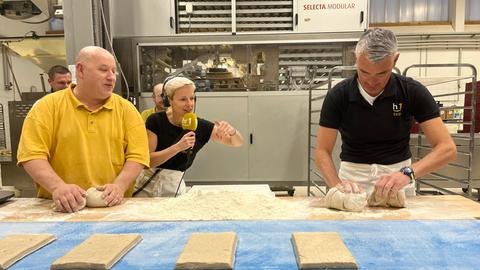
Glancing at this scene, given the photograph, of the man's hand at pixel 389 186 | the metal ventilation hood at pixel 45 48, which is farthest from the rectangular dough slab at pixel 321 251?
the metal ventilation hood at pixel 45 48

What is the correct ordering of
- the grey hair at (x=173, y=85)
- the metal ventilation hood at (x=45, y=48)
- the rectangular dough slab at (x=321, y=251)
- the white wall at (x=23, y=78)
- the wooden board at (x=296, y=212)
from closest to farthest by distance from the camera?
the rectangular dough slab at (x=321, y=251) → the wooden board at (x=296, y=212) → the grey hair at (x=173, y=85) → the metal ventilation hood at (x=45, y=48) → the white wall at (x=23, y=78)

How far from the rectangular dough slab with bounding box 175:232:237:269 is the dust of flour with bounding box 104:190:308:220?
8.1 inches

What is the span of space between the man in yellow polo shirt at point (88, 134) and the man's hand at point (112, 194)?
0.02 metres

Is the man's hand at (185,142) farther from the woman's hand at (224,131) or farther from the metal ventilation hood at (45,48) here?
the metal ventilation hood at (45,48)

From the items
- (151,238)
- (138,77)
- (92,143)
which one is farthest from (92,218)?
(138,77)

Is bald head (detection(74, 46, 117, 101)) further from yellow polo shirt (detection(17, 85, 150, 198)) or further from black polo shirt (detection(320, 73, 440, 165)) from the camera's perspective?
black polo shirt (detection(320, 73, 440, 165))

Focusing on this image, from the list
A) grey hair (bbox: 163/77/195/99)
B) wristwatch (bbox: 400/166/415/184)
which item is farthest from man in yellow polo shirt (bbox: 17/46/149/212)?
wristwatch (bbox: 400/166/415/184)

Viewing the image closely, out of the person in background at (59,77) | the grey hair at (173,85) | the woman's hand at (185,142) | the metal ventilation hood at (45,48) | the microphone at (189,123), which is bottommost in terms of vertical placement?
the woman's hand at (185,142)

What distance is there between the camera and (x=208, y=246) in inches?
32.9

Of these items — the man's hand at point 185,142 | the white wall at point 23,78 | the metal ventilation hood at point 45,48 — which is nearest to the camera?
the man's hand at point 185,142

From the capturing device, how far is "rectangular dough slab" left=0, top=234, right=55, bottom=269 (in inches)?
31.1

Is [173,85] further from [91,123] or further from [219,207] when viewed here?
[219,207]

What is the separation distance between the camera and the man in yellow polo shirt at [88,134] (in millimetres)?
1420

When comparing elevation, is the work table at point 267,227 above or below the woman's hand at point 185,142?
below
